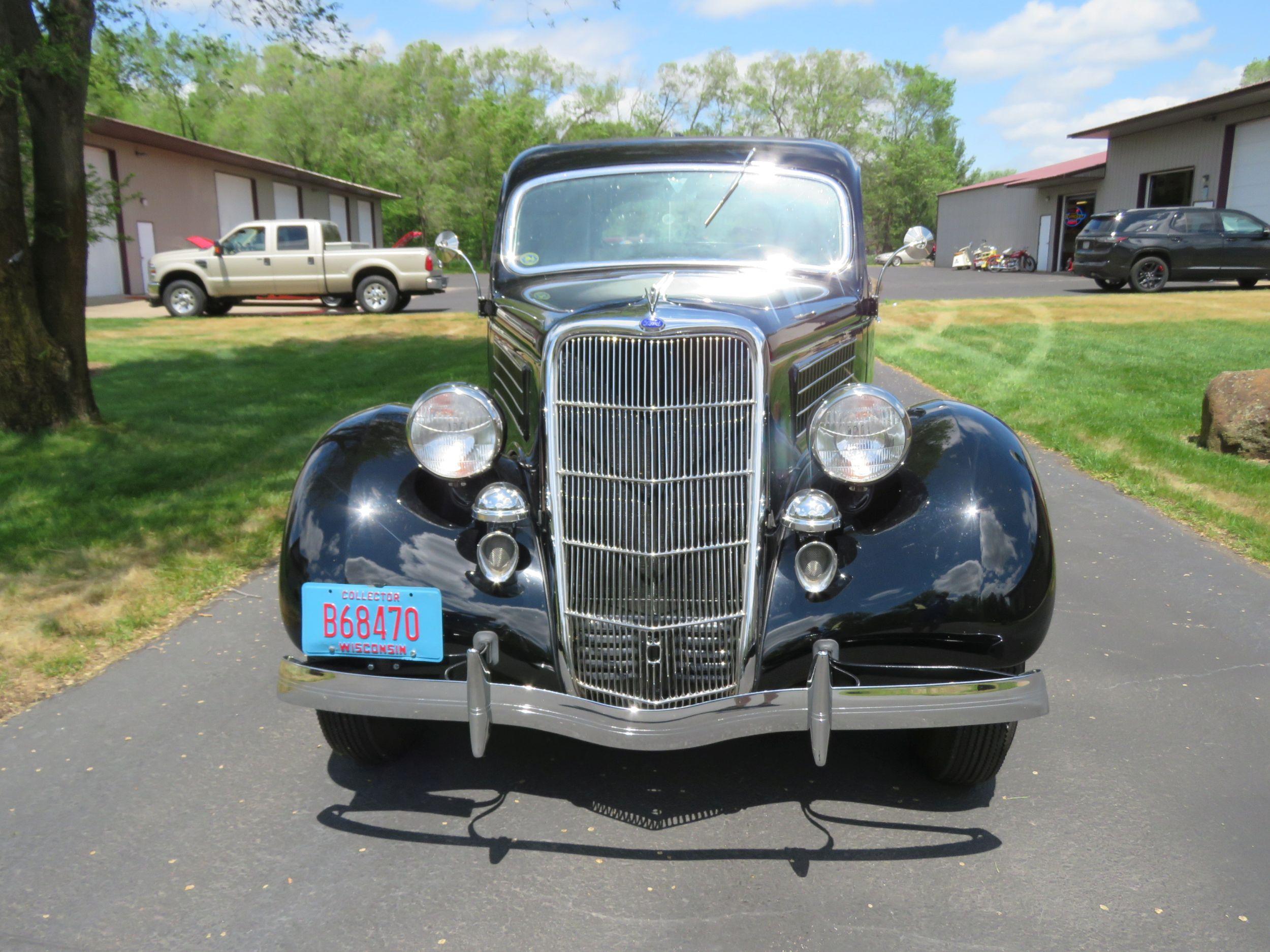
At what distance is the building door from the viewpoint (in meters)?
34.0

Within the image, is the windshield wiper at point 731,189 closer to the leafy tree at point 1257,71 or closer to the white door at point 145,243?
the white door at point 145,243

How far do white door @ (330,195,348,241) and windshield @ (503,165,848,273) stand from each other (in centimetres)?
3675

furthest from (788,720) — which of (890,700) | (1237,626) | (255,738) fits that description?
(1237,626)

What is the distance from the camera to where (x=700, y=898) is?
2551 mm

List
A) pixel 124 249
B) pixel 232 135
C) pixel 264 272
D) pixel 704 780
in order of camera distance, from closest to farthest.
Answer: pixel 704 780 → pixel 264 272 → pixel 124 249 → pixel 232 135

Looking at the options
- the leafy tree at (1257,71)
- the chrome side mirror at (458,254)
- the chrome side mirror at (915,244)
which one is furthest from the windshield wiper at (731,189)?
the leafy tree at (1257,71)

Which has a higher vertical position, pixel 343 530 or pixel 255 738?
pixel 343 530

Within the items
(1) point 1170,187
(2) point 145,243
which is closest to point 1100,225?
(1) point 1170,187

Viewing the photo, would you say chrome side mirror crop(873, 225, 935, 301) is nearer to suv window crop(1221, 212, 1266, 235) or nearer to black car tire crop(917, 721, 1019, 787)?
black car tire crop(917, 721, 1019, 787)

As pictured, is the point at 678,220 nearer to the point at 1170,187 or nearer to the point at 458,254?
the point at 458,254

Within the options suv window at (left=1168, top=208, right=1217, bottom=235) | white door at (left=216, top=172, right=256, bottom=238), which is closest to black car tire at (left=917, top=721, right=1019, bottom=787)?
suv window at (left=1168, top=208, right=1217, bottom=235)

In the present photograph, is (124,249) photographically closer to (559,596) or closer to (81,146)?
(81,146)

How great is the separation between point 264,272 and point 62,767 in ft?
55.0

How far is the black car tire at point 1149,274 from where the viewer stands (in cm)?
1981
